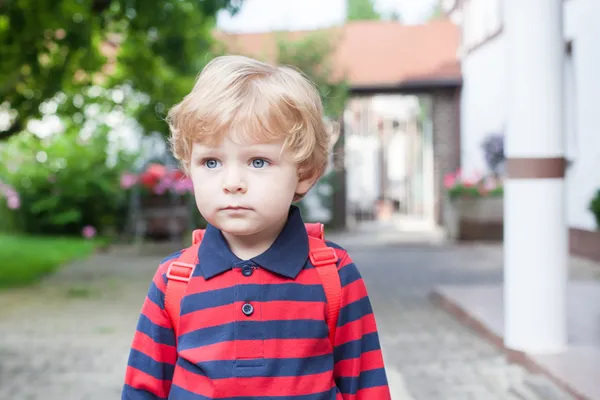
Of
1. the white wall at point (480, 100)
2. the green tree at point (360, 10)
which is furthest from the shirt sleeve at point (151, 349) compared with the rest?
the green tree at point (360, 10)

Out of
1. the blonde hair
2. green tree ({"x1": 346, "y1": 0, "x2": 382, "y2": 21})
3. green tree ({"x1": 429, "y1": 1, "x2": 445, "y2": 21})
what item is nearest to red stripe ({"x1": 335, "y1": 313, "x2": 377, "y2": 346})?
the blonde hair

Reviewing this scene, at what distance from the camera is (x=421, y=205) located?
2289 centimetres

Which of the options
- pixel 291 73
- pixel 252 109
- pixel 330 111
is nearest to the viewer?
pixel 252 109

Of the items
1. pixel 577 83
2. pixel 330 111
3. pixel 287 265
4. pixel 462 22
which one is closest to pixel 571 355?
pixel 287 265

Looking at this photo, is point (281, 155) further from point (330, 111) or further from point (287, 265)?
point (330, 111)

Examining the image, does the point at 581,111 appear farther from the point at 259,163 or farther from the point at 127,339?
the point at 259,163

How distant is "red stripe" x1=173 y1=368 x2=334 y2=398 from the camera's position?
1758mm

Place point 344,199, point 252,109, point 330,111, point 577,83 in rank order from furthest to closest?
point 344,199 → point 330,111 → point 577,83 → point 252,109

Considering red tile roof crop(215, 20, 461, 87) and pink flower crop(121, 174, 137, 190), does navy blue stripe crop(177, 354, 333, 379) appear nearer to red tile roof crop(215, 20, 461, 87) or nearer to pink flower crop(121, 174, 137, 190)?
pink flower crop(121, 174, 137, 190)

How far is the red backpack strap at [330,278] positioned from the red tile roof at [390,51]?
14.5 meters

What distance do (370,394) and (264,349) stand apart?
Result: 279 millimetres

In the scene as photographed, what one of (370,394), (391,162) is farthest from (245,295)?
(391,162)

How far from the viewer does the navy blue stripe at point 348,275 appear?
186 centimetres

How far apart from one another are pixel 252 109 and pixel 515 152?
3203 mm
